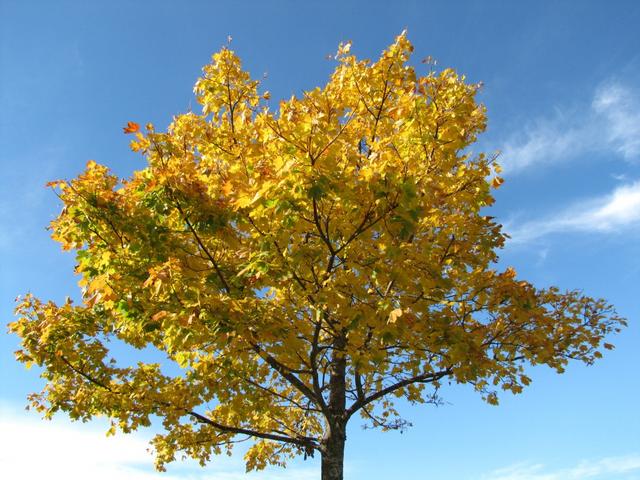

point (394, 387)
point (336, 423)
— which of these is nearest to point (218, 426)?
point (336, 423)

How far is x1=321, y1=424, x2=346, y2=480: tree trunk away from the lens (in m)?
8.24

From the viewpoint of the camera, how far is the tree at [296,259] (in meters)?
5.65

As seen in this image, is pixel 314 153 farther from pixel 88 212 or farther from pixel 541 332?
pixel 541 332

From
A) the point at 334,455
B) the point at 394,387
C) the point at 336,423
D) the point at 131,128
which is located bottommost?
the point at 334,455

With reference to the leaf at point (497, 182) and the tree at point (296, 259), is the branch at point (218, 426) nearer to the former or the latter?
the tree at point (296, 259)

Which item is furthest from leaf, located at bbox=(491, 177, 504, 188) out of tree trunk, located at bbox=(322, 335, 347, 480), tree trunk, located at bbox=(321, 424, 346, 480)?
tree trunk, located at bbox=(321, 424, 346, 480)

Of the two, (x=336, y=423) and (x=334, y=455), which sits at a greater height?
(x=336, y=423)

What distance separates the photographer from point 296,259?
605 centimetres

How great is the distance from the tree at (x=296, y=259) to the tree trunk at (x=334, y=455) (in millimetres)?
32

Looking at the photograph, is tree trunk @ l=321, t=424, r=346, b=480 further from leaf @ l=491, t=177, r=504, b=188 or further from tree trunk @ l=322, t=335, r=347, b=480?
leaf @ l=491, t=177, r=504, b=188

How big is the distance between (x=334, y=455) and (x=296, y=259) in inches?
167

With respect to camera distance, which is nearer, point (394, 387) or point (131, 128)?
point (131, 128)

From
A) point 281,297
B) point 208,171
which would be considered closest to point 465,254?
point 281,297

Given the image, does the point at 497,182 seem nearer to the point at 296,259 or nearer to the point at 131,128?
the point at 296,259
